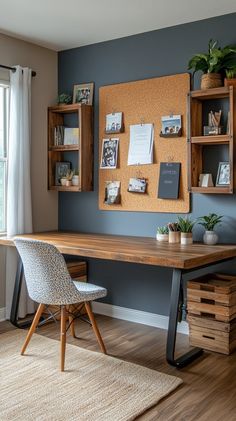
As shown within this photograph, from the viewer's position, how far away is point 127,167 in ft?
13.3

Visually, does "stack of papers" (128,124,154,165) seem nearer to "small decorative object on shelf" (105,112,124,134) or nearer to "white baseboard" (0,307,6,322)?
"small decorative object on shelf" (105,112,124,134)

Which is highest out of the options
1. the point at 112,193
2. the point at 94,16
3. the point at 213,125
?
the point at 94,16

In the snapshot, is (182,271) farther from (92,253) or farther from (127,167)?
(127,167)

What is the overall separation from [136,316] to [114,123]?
5.63ft

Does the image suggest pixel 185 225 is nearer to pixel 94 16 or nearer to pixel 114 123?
pixel 114 123

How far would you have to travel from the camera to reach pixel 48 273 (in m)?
2.94

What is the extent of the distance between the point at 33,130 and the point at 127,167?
978 mm

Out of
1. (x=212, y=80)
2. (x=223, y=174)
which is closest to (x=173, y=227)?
(x=223, y=174)

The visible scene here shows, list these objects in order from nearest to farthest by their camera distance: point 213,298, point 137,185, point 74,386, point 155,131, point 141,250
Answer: point 74,386 < point 141,250 < point 213,298 < point 155,131 < point 137,185

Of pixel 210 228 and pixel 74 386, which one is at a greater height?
pixel 210 228

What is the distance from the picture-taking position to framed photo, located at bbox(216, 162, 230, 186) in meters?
3.41

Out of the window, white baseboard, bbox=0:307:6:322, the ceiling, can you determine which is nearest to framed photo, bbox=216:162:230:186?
the ceiling

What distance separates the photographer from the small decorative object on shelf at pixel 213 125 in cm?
339

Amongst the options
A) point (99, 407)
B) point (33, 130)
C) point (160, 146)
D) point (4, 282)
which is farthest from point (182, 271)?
point (33, 130)
